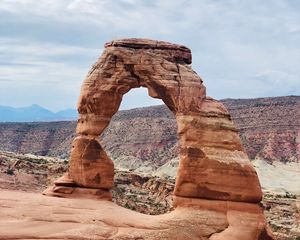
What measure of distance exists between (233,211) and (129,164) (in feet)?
264

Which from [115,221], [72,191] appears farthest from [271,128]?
[115,221]

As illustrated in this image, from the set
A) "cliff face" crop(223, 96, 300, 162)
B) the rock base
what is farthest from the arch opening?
the rock base

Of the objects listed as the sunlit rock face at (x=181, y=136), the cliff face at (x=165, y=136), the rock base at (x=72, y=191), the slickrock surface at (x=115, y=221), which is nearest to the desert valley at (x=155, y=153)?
the cliff face at (x=165, y=136)

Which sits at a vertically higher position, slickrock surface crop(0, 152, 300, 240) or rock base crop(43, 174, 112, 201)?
rock base crop(43, 174, 112, 201)

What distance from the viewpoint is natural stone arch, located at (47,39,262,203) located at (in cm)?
2262

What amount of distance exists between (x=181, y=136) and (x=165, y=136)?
8470 centimetres

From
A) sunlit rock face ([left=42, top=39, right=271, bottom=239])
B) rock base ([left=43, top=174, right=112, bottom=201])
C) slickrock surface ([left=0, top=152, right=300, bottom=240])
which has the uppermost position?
sunlit rock face ([left=42, top=39, right=271, bottom=239])

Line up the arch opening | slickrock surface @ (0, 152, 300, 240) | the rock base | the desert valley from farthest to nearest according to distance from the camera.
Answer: the arch opening < the desert valley < slickrock surface @ (0, 152, 300, 240) < the rock base

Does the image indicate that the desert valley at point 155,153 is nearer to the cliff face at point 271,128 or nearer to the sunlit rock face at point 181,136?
the cliff face at point 271,128

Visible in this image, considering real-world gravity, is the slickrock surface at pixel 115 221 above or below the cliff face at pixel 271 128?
below

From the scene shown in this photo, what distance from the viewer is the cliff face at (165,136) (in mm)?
99500

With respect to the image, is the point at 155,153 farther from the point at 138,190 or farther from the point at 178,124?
the point at 178,124

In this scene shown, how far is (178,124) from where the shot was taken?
77.3ft

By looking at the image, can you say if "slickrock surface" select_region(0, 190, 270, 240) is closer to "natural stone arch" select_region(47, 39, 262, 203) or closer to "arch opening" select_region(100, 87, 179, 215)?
"natural stone arch" select_region(47, 39, 262, 203)
